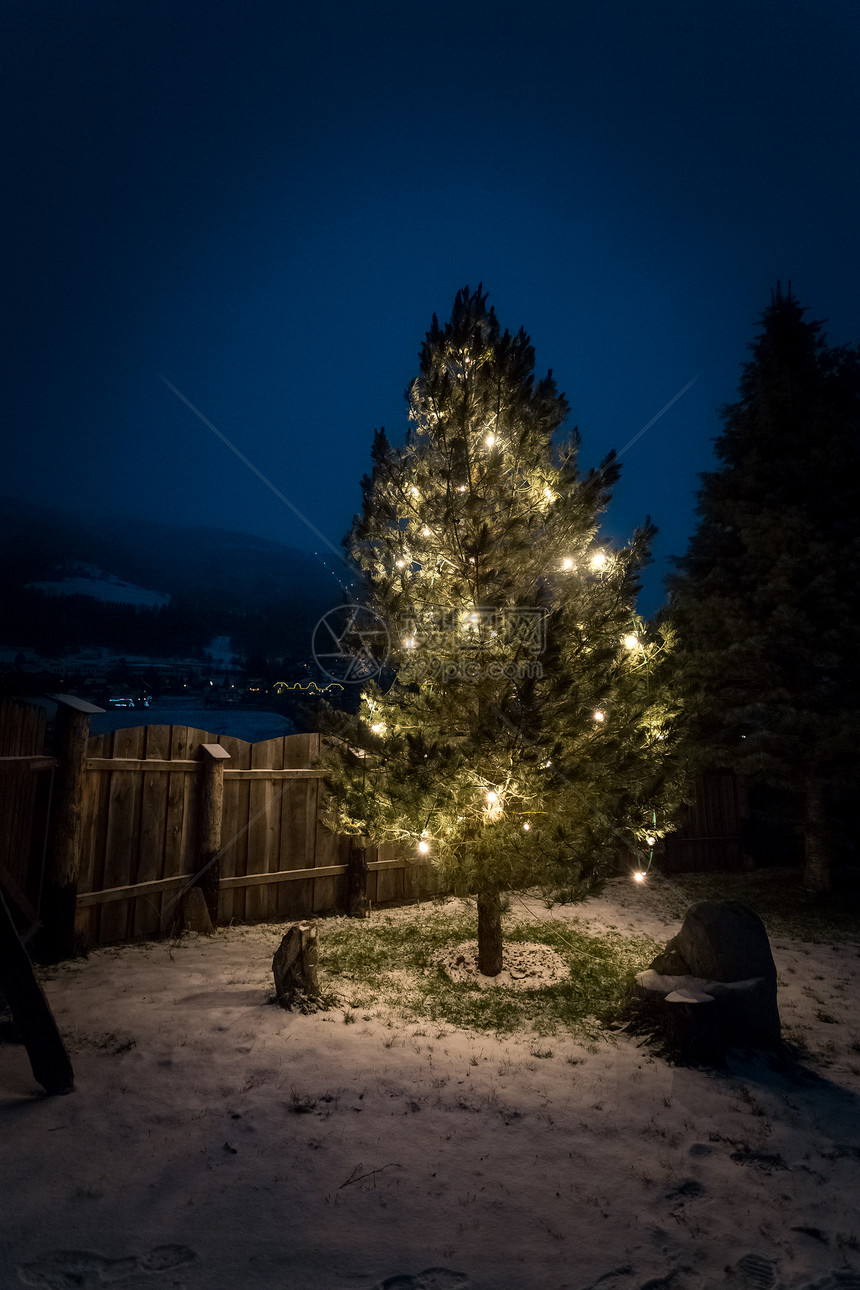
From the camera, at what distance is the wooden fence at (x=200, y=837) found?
629 cm

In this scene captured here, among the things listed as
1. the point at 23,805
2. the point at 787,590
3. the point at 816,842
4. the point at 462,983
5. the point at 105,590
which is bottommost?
the point at 462,983

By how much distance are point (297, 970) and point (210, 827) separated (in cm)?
261

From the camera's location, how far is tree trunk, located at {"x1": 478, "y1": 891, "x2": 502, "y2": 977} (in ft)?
20.0

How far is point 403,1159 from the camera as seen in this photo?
3172mm

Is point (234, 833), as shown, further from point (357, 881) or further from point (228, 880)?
point (357, 881)

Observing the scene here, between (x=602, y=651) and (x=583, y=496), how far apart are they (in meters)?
1.48

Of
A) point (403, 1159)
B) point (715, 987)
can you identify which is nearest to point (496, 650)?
point (715, 987)

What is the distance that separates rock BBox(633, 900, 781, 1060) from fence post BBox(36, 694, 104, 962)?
5.23m

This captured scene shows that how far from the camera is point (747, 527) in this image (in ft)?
33.8

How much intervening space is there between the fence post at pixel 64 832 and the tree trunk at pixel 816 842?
1020 centimetres

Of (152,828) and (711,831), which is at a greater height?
(152,828)

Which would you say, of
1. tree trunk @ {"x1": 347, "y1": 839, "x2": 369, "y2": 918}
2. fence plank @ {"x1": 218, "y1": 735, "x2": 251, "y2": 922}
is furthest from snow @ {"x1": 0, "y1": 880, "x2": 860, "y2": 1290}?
tree trunk @ {"x1": 347, "y1": 839, "x2": 369, "y2": 918}

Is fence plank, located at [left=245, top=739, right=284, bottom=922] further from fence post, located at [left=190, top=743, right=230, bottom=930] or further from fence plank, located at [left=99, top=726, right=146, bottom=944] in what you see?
fence plank, located at [left=99, top=726, right=146, bottom=944]

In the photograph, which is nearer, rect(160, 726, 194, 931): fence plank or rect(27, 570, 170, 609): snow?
rect(160, 726, 194, 931): fence plank
